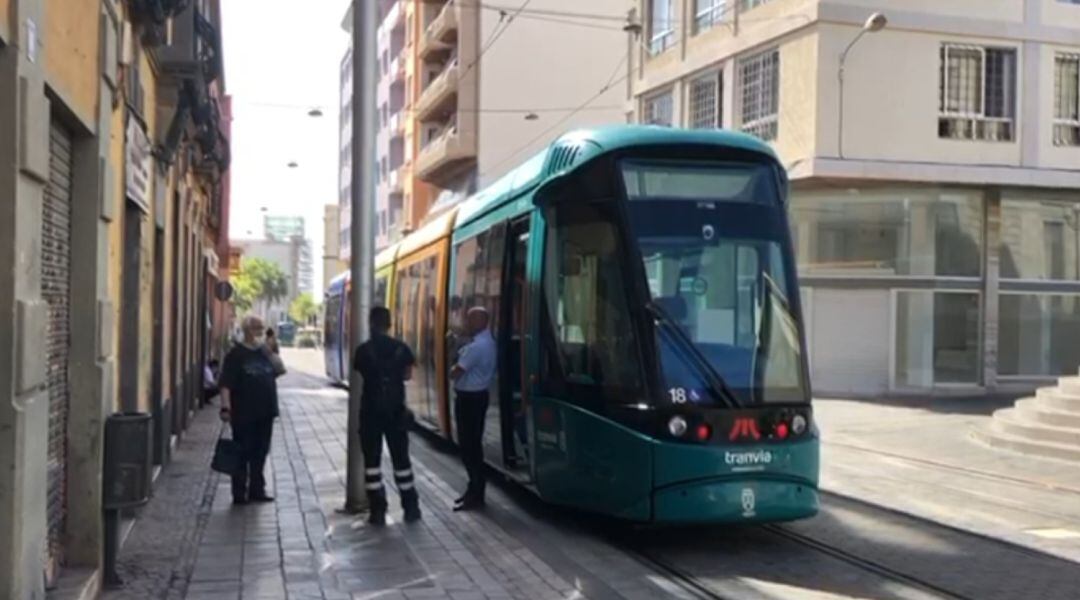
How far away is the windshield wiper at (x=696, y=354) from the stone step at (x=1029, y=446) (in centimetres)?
843

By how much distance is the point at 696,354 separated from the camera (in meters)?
9.13

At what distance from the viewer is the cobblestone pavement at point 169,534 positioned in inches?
317

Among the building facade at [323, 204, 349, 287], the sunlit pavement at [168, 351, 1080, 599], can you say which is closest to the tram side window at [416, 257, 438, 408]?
the sunlit pavement at [168, 351, 1080, 599]

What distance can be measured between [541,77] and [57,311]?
4174 cm

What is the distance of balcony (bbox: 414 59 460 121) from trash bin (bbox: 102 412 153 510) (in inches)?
1561

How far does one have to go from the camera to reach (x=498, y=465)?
1180 cm

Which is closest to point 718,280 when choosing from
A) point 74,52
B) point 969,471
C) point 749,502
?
point 749,502

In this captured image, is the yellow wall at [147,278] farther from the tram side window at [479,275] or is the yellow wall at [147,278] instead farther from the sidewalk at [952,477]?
the sidewalk at [952,477]

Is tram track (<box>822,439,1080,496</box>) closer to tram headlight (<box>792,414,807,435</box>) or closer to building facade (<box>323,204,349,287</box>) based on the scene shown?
tram headlight (<box>792,414,807,435</box>)

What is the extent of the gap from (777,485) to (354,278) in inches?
165

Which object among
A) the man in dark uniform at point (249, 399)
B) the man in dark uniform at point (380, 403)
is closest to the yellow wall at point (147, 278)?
the man in dark uniform at point (249, 399)

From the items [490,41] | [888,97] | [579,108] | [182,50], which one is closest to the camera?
[182,50]

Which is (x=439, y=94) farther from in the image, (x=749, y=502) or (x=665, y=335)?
(x=749, y=502)

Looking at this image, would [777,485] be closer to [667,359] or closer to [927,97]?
[667,359]
